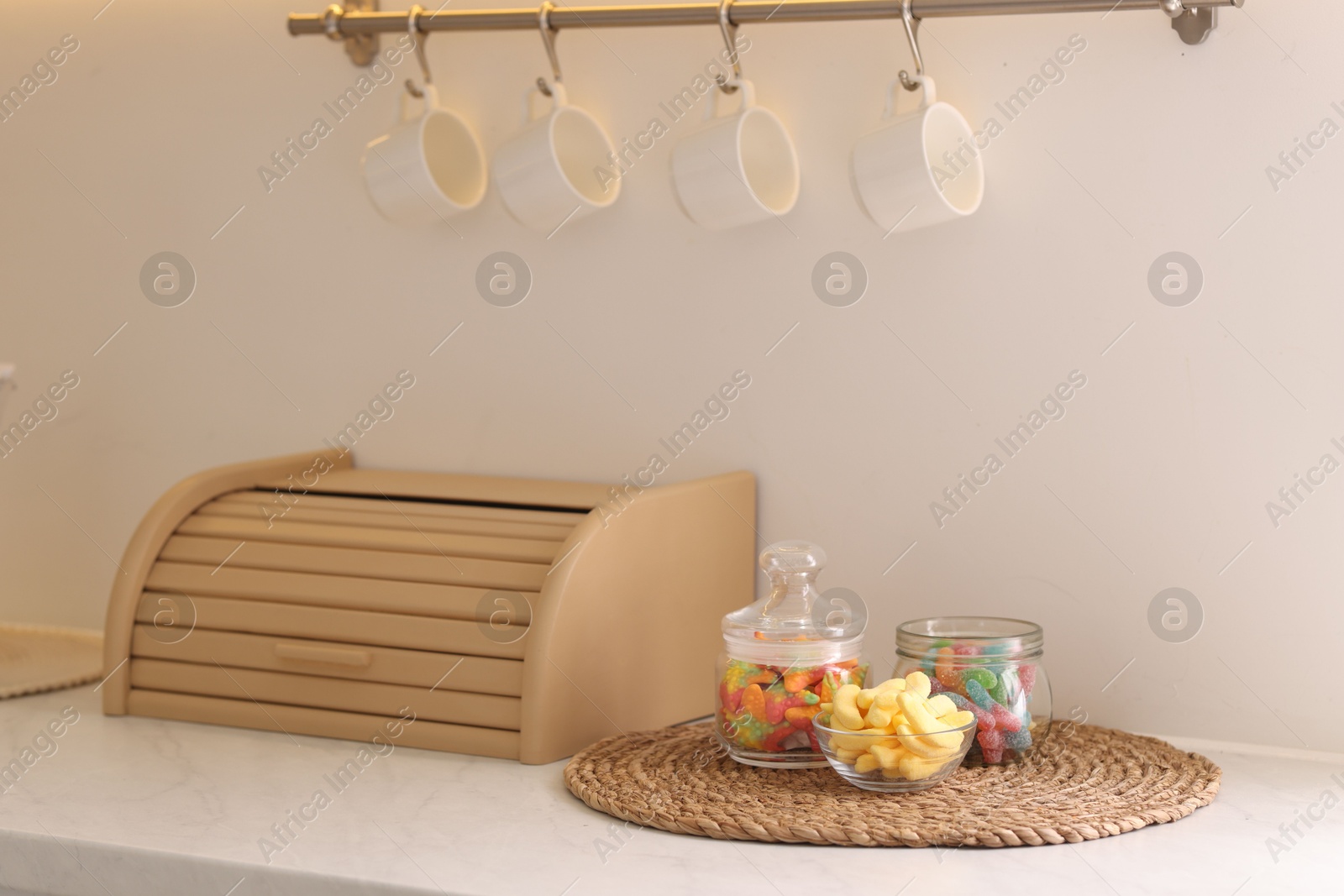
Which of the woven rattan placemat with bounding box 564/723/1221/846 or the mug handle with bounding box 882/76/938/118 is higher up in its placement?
the mug handle with bounding box 882/76/938/118

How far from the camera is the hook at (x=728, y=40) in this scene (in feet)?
Answer: 4.11

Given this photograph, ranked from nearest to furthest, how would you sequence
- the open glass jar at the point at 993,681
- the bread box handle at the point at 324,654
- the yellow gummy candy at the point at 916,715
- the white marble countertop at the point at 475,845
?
the white marble countertop at the point at 475,845
the yellow gummy candy at the point at 916,715
the open glass jar at the point at 993,681
the bread box handle at the point at 324,654

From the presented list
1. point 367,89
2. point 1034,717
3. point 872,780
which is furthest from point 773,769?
point 367,89

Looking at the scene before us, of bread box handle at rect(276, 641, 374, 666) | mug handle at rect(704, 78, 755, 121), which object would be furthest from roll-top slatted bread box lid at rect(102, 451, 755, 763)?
mug handle at rect(704, 78, 755, 121)

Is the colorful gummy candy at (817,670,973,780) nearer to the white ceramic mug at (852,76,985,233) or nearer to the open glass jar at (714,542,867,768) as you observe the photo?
the open glass jar at (714,542,867,768)

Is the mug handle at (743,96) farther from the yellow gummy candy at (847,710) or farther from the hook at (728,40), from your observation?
the yellow gummy candy at (847,710)

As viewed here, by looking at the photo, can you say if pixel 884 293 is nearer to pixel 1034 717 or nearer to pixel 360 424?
pixel 1034 717

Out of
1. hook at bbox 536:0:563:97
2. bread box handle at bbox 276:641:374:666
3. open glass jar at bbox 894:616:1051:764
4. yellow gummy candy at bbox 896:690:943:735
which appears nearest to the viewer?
yellow gummy candy at bbox 896:690:943:735

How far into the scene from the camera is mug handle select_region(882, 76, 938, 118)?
3.89 ft

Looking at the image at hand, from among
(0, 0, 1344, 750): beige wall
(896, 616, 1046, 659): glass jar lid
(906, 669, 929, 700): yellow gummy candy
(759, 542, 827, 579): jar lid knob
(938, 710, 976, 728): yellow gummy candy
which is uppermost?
(0, 0, 1344, 750): beige wall

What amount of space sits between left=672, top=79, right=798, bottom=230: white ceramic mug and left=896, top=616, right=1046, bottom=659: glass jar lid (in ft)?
1.34

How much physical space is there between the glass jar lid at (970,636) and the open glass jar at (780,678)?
0.05 metres

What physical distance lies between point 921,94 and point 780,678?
0.56 metres

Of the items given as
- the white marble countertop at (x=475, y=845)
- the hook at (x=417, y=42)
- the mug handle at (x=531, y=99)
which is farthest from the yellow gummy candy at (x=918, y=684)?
the hook at (x=417, y=42)
